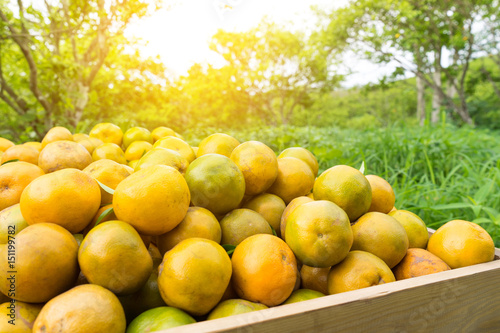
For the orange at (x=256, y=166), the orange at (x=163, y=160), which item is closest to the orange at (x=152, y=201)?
the orange at (x=163, y=160)

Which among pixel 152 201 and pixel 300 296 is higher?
pixel 152 201

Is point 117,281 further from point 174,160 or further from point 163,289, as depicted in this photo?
point 174,160

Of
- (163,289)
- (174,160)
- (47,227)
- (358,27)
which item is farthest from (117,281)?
(358,27)

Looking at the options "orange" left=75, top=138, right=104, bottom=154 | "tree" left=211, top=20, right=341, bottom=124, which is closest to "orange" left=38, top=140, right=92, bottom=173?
"orange" left=75, top=138, right=104, bottom=154

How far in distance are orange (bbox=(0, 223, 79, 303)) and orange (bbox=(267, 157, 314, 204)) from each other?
788mm

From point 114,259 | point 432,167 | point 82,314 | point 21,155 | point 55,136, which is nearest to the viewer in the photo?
point 82,314

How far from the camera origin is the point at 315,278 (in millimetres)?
1042

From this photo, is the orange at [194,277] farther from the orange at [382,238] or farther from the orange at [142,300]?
the orange at [382,238]

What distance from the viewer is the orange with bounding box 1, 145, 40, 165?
1401 mm

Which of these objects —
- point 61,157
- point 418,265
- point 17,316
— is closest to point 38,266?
point 17,316

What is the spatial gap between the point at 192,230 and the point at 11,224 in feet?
1.75

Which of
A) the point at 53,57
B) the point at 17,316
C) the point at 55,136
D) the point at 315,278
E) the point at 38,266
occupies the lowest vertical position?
the point at 315,278

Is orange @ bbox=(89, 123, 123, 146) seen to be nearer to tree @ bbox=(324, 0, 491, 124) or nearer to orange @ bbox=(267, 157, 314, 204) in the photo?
orange @ bbox=(267, 157, 314, 204)

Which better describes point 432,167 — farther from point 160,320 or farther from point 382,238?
point 160,320
